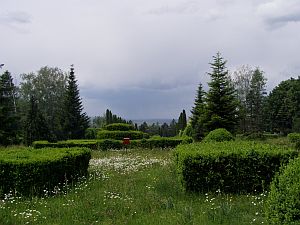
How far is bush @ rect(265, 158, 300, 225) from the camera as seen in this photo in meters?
4.42

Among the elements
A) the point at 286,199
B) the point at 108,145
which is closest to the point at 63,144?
the point at 108,145

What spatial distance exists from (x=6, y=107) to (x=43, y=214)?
27.6m

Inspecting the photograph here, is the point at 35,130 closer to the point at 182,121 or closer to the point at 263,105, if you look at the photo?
the point at 182,121

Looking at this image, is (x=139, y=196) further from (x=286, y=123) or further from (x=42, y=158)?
(x=286, y=123)

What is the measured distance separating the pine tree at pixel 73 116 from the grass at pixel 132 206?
34.9 m

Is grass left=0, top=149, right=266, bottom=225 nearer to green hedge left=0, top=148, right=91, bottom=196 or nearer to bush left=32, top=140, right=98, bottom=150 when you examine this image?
green hedge left=0, top=148, right=91, bottom=196

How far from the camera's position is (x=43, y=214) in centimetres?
748

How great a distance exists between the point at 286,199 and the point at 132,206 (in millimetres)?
3901

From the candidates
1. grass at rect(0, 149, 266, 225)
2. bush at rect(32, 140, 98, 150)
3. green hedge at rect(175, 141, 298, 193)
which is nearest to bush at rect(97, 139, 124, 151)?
bush at rect(32, 140, 98, 150)

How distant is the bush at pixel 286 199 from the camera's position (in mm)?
4422

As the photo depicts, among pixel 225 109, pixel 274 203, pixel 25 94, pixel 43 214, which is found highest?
pixel 25 94

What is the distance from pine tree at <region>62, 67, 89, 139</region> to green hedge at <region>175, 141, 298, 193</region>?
1462 inches

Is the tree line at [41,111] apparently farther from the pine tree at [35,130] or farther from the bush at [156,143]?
the bush at [156,143]

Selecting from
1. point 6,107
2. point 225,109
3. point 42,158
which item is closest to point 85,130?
point 6,107
